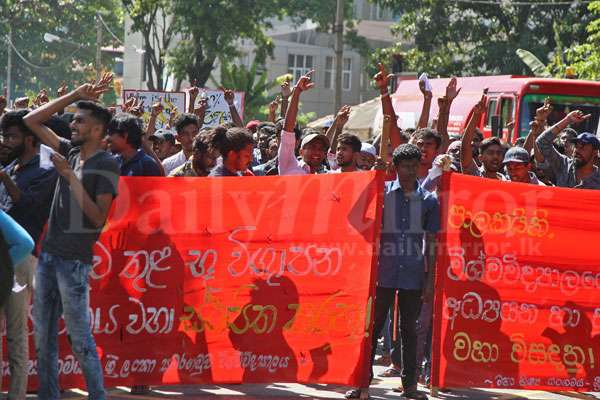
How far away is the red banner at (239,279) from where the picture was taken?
7598 mm

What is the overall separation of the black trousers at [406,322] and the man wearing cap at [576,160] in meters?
2.38

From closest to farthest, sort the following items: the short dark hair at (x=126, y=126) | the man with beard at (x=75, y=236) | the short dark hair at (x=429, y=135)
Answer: the man with beard at (x=75, y=236), the short dark hair at (x=126, y=126), the short dark hair at (x=429, y=135)

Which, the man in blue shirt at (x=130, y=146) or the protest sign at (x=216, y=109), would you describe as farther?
the protest sign at (x=216, y=109)

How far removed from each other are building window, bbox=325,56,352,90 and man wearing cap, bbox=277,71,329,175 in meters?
54.5

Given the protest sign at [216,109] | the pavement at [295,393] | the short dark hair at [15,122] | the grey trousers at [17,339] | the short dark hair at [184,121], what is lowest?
the pavement at [295,393]

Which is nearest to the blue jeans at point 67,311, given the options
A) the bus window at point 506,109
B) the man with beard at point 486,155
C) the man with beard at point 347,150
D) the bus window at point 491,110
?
the man with beard at point 347,150

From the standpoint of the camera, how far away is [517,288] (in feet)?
26.9

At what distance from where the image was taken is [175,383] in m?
7.67

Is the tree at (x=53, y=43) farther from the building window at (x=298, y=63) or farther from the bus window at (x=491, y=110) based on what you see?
the bus window at (x=491, y=110)

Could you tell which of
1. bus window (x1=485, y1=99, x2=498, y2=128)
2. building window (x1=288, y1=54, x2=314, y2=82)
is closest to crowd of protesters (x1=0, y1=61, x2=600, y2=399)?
bus window (x1=485, y1=99, x2=498, y2=128)

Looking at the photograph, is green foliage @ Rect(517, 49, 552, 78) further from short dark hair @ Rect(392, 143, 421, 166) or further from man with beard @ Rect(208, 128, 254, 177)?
man with beard @ Rect(208, 128, 254, 177)

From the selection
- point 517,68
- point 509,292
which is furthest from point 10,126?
point 517,68

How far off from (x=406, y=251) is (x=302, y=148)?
1460 mm

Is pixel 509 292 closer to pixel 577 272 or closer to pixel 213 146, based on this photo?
pixel 577 272
